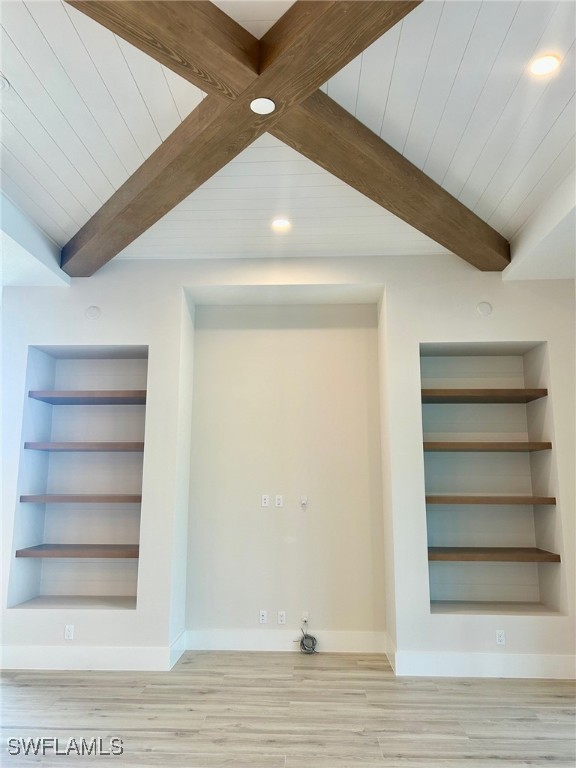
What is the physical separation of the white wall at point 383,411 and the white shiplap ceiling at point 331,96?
39 cm

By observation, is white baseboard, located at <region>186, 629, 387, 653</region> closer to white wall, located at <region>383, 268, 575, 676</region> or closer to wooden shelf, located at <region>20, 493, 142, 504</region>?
white wall, located at <region>383, 268, 575, 676</region>

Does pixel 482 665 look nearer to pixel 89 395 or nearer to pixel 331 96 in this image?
pixel 89 395

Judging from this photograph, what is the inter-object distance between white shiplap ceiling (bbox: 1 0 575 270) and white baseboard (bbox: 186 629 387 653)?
3.10 m

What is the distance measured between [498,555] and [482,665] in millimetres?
764

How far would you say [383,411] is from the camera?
4.21 m

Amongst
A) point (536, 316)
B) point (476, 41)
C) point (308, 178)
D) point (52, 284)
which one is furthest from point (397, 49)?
point (52, 284)

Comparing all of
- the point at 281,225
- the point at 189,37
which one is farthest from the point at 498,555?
the point at 189,37

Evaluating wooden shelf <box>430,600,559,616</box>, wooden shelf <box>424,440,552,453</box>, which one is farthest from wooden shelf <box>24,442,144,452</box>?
wooden shelf <box>430,600,559,616</box>

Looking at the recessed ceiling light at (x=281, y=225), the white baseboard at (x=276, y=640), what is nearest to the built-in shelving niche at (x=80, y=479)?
the white baseboard at (x=276, y=640)

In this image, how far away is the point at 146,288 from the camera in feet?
13.6

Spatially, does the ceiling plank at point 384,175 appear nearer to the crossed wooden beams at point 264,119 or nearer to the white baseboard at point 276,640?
the crossed wooden beams at point 264,119

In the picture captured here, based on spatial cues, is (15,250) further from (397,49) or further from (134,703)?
→ (134,703)

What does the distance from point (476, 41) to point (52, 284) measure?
3395 mm

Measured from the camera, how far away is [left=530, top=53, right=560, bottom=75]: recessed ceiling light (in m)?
2.24
